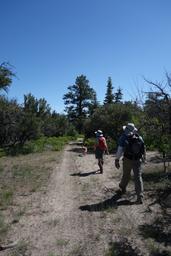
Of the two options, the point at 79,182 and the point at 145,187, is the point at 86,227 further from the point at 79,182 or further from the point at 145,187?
the point at 79,182

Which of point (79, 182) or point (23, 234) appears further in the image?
point (79, 182)

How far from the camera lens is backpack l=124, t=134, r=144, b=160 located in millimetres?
9438

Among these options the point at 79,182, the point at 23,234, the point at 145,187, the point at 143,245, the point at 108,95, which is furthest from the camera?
the point at 108,95

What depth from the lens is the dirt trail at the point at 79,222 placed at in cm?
628

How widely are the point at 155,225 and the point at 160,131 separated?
3.65m

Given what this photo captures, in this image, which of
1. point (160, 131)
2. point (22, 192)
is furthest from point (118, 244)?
point (22, 192)

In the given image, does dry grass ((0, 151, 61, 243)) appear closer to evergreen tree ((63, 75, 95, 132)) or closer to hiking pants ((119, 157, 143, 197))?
hiking pants ((119, 157, 143, 197))

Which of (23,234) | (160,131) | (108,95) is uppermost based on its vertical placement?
(108,95)

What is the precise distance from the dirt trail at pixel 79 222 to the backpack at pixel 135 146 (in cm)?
126

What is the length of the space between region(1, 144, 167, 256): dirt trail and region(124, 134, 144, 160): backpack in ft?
4.13

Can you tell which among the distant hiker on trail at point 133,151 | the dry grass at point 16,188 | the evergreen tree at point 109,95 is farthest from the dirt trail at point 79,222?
the evergreen tree at point 109,95

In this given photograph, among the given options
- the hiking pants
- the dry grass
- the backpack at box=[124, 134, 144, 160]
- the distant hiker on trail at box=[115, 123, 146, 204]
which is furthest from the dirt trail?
the backpack at box=[124, 134, 144, 160]

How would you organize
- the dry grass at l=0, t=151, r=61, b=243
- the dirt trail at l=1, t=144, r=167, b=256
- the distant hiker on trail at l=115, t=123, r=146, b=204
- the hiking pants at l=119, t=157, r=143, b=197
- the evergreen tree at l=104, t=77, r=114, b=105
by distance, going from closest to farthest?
the dirt trail at l=1, t=144, r=167, b=256 → the dry grass at l=0, t=151, r=61, b=243 → the hiking pants at l=119, t=157, r=143, b=197 → the distant hiker on trail at l=115, t=123, r=146, b=204 → the evergreen tree at l=104, t=77, r=114, b=105

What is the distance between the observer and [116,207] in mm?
8859
